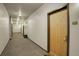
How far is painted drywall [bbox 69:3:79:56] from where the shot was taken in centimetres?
214

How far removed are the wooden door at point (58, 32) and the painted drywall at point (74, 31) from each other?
0.45 m

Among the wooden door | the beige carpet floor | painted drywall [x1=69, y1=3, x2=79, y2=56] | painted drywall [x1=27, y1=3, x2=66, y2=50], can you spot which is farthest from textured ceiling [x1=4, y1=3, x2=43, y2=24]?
painted drywall [x1=69, y1=3, x2=79, y2=56]

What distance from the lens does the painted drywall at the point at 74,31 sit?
214 centimetres

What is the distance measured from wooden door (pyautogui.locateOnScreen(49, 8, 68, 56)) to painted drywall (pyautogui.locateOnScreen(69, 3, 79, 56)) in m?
0.45

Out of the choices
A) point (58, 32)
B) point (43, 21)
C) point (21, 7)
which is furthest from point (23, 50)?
point (21, 7)

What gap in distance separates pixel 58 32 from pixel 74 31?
1020 mm

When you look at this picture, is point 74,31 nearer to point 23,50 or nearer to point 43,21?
point 43,21

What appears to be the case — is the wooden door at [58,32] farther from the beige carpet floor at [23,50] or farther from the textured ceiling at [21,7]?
the textured ceiling at [21,7]

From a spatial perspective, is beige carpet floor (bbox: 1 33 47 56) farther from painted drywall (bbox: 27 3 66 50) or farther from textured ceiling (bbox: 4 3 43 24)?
textured ceiling (bbox: 4 3 43 24)

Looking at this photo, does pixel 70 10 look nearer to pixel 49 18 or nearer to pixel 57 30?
pixel 57 30

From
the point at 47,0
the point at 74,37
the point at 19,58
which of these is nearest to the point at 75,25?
the point at 74,37

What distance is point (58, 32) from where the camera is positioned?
10.6ft

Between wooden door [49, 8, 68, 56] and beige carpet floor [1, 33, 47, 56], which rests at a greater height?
wooden door [49, 8, 68, 56]

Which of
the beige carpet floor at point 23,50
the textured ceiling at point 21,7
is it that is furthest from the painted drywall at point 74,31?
the textured ceiling at point 21,7
